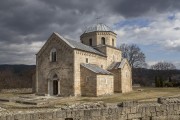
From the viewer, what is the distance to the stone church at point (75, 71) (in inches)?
1235

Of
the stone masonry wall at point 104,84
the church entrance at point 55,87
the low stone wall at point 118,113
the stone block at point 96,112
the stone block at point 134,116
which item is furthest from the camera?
the church entrance at point 55,87

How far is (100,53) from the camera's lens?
3847 cm

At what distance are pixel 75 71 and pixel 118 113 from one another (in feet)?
69.9

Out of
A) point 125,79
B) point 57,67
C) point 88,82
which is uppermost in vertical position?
point 57,67

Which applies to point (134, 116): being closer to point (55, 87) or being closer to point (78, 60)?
point (78, 60)

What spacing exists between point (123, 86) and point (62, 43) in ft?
38.5

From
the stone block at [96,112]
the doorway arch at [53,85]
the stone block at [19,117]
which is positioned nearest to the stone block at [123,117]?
the stone block at [96,112]

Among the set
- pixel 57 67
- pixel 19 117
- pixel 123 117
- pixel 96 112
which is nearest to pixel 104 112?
pixel 96 112

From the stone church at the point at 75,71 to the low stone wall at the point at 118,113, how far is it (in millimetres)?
19680

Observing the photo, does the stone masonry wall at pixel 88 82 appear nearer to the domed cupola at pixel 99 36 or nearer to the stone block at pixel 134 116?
the domed cupola at pixel 99 36

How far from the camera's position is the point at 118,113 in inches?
405

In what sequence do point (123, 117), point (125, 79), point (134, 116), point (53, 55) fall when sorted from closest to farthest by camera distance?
point (123, 117)
point (134, 116)
point (53, 55)
point (125, 79)

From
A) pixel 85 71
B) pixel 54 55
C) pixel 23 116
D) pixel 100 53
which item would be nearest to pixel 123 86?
pixel 100 53

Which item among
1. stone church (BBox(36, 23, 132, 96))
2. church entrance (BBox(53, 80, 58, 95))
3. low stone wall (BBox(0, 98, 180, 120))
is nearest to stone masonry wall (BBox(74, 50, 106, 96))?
stone church (BBox(36, 23, 132, 96))
